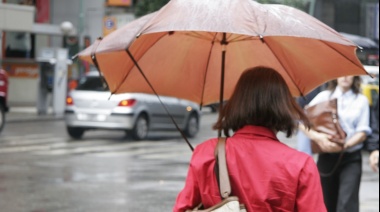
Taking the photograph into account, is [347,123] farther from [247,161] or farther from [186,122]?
[186,122]

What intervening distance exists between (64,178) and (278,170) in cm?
1011

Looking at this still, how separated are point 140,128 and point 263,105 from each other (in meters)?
17.8

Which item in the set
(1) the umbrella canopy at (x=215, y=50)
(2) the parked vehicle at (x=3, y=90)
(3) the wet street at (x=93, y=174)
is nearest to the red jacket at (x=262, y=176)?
(1) the umbrella canopy at (x=215, y=50)

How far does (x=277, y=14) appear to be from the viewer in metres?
4.11

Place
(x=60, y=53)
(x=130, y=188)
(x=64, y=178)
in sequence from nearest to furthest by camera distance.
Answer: (x=130, y=188), (x=64, y=178), (x=60, y=53)

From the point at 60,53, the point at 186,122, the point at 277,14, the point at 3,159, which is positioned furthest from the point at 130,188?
the point at 60,53

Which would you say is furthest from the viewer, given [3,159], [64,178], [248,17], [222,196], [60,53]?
[60,53]

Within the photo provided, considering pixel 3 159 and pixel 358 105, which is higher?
pixel 358 105

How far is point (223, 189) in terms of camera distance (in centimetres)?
343

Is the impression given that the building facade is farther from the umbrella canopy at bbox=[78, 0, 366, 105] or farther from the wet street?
the umbrella canopy at bbox=[78, 0, 366, 105]

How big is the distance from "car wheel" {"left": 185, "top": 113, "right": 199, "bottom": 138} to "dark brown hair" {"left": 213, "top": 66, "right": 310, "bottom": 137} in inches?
783

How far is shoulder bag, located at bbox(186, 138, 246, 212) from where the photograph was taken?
11.0ft

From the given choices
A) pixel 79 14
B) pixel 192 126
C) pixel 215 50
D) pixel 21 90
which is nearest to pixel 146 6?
pixel 21 90

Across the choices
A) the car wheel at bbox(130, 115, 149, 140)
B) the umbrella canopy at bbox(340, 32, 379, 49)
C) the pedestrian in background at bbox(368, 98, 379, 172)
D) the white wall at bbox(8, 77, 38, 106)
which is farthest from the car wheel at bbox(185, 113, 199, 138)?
the pedestrian in background at bbox(368, 98, 379, 172)
